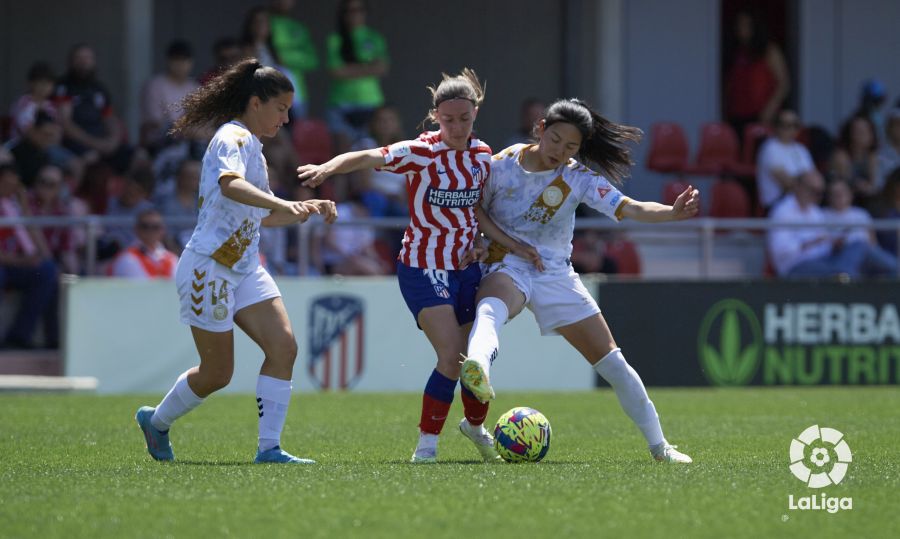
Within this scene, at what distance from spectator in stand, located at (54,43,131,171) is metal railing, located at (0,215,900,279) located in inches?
57.6

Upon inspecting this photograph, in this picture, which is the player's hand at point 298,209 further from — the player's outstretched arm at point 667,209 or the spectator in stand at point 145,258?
the spectator in stand at point 145,258

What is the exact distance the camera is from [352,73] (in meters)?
16.0

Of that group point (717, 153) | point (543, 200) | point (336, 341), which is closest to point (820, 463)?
point (543, 200)

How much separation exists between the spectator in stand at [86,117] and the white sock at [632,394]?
861 centimetres

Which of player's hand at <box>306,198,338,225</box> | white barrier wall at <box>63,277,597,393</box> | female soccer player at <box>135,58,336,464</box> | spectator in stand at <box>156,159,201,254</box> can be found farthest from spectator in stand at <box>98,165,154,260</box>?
player's hand at <box>306,198,338,225</box>

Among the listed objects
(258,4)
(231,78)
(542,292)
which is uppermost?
(258,4)

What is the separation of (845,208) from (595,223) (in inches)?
126

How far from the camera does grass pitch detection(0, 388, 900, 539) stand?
5.00 meters

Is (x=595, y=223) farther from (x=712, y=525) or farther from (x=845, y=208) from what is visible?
(x=712, y=525)

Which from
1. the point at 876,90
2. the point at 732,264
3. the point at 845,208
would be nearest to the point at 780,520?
the point at 732,264

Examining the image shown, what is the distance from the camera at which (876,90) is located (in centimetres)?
1795

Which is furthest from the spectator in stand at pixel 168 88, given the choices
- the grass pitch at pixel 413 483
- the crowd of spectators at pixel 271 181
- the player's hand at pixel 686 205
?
the player's hand at pixel 686 205

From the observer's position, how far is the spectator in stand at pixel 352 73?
15945 millimetres

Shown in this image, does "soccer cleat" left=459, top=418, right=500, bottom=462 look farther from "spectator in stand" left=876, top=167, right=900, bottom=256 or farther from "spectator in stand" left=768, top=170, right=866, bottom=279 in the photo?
"spectator in stand" left=876, top=167, right=900, bottom=256
